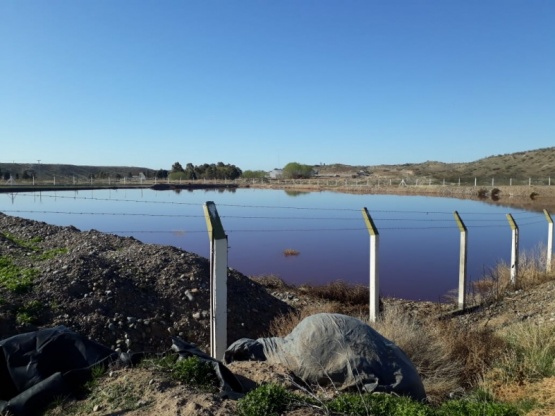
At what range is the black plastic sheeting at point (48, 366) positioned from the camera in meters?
3.76

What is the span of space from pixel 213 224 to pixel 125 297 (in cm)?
266

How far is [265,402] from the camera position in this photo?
337 cm

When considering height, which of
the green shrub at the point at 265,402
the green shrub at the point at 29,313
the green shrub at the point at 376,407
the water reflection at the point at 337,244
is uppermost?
the green shrub at the point at 265,402

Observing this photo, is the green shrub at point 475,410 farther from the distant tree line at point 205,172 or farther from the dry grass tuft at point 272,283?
the distant tree line at point 205,172

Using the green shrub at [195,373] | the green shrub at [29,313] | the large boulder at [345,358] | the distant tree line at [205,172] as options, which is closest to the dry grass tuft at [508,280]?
the large boulder at [345,358]

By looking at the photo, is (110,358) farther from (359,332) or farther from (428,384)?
(428,384)

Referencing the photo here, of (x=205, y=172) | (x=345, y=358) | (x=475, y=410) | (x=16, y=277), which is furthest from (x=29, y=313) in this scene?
(x=205, y=172)

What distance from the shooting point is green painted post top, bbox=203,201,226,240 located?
527cm

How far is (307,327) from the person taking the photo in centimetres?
Answer: 472

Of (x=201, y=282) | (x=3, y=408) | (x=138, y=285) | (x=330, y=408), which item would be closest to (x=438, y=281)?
(x=201, y=282)

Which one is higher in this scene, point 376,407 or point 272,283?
point 376,407

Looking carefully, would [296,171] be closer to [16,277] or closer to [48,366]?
[16,277]

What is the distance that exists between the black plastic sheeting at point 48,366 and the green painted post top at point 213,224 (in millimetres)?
1274

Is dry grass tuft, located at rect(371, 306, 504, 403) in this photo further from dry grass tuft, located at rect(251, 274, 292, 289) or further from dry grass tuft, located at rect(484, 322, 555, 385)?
dry grass tuft, located at rect(251, 274, 292, 289)
